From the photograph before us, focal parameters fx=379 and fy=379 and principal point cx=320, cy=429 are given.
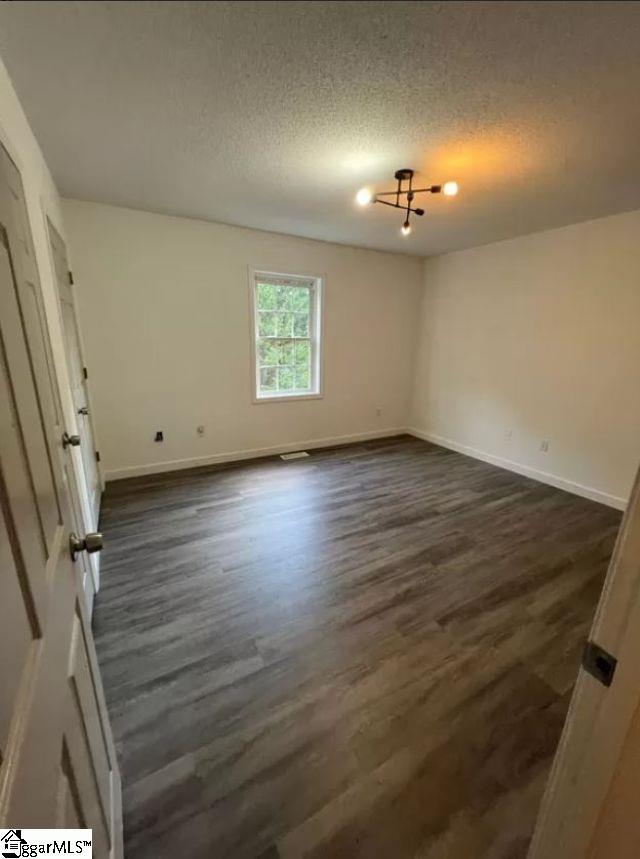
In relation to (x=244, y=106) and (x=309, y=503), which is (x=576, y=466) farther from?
(x=244, y=106)

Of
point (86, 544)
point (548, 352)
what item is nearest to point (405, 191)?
point (548, 352)

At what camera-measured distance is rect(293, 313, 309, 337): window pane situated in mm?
4260

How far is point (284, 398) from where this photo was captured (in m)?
4.29

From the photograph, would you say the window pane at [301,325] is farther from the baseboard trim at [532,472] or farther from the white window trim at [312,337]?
the baseboard trim at [532,472]

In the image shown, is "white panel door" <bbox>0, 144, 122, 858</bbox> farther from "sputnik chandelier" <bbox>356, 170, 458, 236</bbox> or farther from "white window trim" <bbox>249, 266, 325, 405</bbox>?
"white window trim" <bbox>249, 266, 325, 405</bbox>

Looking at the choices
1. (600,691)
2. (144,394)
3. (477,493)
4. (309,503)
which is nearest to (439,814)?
(600,691)

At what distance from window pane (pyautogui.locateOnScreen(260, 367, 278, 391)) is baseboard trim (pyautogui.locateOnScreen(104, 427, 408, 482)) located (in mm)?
679

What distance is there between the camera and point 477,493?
3453mm

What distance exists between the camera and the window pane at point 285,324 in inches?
164

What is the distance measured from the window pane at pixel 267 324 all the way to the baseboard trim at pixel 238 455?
1.27 m

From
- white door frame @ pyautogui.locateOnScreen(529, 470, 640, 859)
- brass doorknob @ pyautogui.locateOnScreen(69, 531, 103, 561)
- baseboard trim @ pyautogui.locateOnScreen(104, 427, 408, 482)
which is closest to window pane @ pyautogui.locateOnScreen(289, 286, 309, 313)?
baseboard trim @ pyautogui.locateOnScreen(104, 427, 408, 482)

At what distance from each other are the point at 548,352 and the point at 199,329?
3330 mm

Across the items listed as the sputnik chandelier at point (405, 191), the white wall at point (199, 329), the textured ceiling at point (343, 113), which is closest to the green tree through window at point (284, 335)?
the white wall at point (199, 329)

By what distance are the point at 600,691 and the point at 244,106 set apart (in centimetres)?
232
